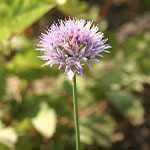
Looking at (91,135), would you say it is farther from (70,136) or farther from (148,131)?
(148,131)

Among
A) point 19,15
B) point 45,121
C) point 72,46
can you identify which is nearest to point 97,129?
point 45,121

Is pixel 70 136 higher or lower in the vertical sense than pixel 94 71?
lower

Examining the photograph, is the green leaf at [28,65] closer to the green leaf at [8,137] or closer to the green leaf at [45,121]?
the green leaf at [45,121]

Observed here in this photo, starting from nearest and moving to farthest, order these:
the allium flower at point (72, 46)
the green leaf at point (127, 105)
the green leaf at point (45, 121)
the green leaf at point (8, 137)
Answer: the allium flower at point (72, 46)
the green leaf at point (8, 137)
the green leaf at point (45, 121)
the green leaf at point (127, 105)

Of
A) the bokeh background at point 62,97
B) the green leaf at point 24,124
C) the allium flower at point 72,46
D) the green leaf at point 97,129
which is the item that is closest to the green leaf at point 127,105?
the bokeh background at point 62,97

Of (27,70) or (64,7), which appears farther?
(64,7)

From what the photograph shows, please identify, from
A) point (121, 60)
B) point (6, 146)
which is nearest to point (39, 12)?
point (6, 146)

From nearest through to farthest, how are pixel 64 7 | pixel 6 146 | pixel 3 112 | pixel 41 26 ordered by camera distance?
pixel 6 146
pixel 3 112
pixel 64 7
pixel 41 26
